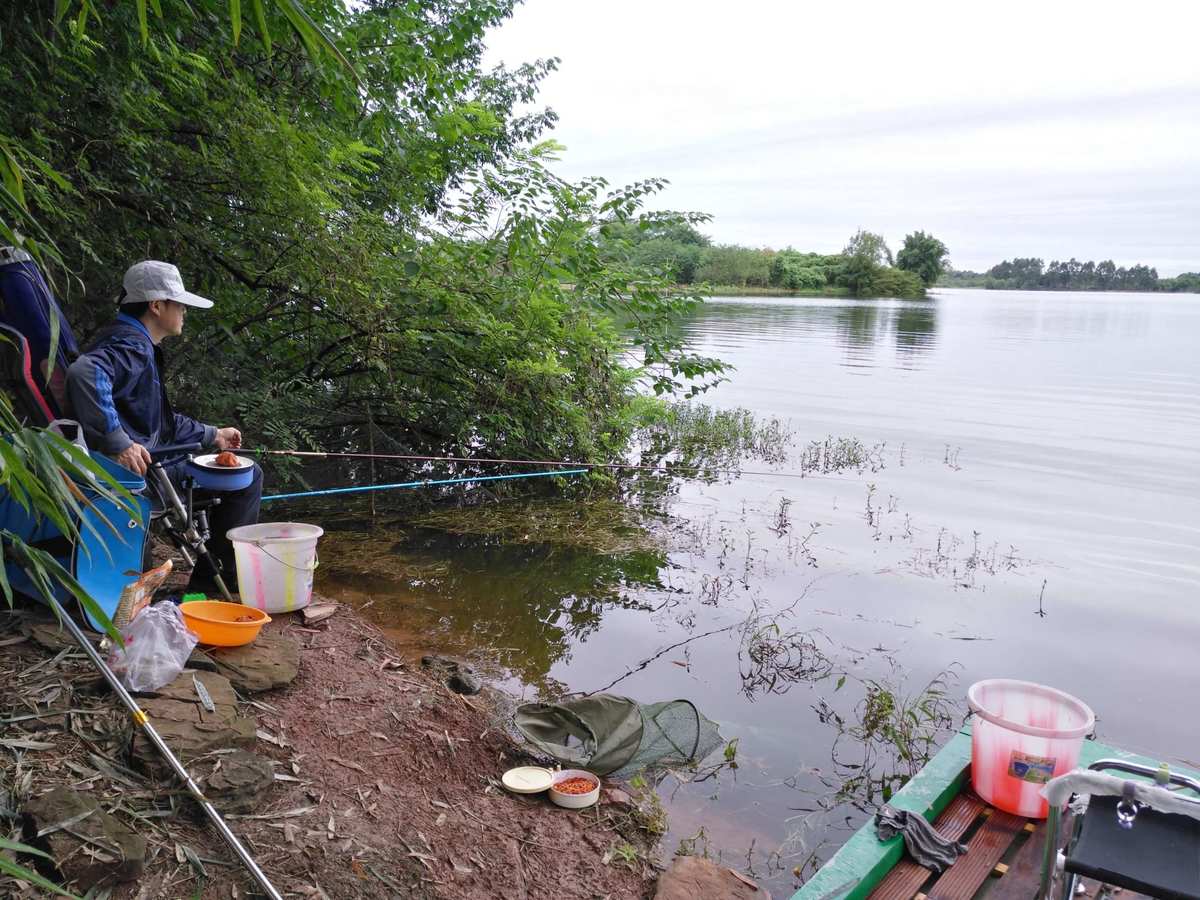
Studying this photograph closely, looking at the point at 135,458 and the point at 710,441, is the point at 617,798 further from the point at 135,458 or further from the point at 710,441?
the point at 710,441

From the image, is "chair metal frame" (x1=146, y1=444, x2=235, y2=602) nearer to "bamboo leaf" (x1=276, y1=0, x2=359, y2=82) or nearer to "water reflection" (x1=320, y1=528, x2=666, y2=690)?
"water reflection" (x1=320, y1=528, x2=666, y2=690)

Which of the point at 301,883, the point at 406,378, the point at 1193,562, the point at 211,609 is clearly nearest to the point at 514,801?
the point at 301,883

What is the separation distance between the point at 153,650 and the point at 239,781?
2.11 feet

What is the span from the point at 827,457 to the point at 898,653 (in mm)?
6143

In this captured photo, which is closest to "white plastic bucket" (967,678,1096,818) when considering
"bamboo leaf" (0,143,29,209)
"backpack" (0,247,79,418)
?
"bamboo leaf" (0,143,29,209)

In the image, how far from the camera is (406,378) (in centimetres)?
780

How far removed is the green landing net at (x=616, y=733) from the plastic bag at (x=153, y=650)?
5.12 ft

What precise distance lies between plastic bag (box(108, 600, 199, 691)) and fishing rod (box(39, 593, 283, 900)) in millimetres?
77

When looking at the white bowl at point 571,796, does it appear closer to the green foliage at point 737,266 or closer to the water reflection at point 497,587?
the water reflection at point 497,587

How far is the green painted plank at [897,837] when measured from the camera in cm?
268

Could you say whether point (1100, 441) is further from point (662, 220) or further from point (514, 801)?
point (514, 801)

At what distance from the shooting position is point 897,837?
2.91 metres

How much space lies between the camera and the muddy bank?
2.35 m

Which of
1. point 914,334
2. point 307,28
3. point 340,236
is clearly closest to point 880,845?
point 307,28
